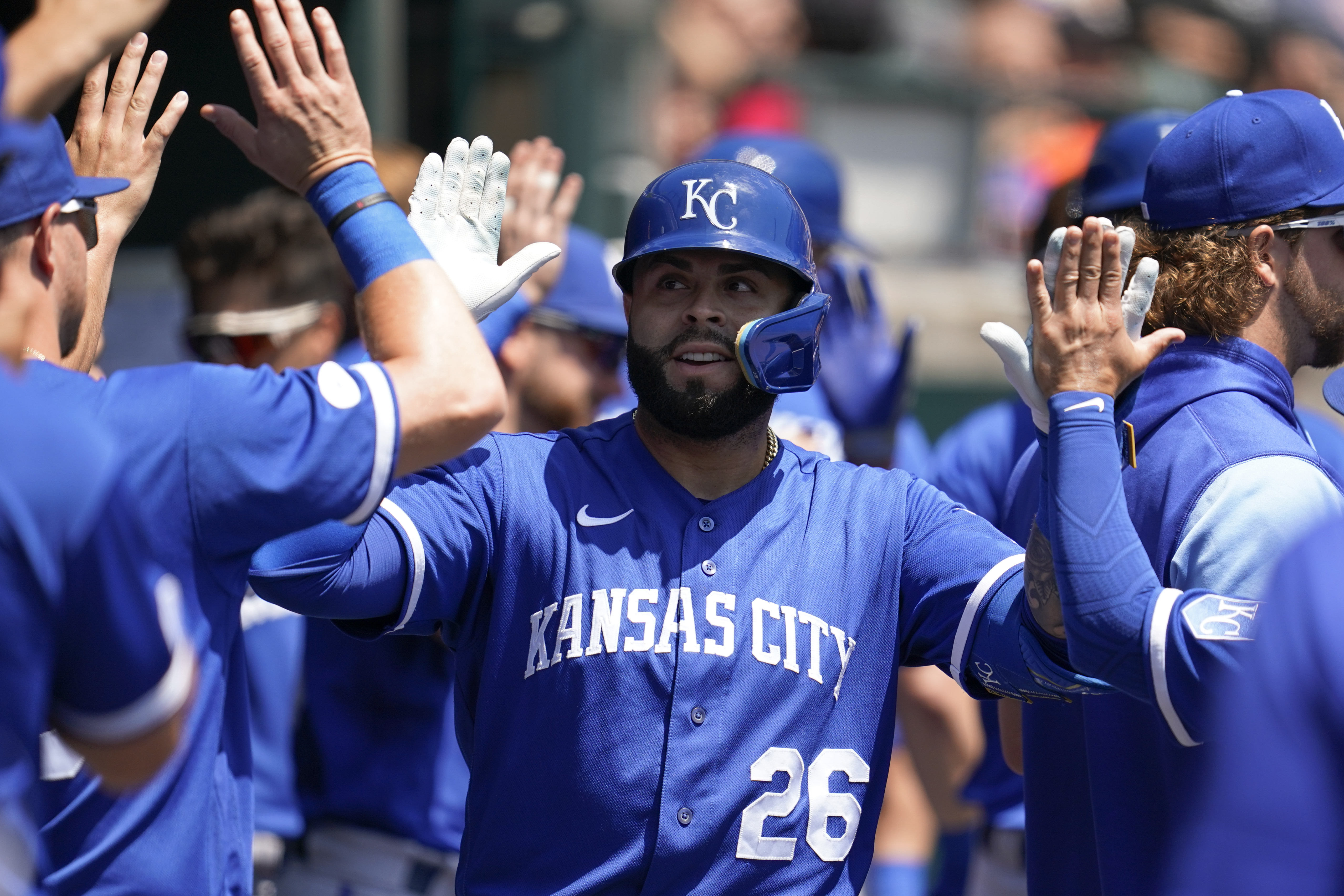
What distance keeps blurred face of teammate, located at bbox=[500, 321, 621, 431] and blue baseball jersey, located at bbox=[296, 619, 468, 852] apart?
2.91 ft

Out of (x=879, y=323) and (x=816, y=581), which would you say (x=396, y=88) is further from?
(x=816, y=581)

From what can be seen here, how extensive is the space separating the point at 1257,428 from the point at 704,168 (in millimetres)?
1070

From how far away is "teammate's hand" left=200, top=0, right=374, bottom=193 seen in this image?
2.03 m

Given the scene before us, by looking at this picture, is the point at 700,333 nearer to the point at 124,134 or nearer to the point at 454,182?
the point at 454,182

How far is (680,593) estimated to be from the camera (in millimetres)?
2285

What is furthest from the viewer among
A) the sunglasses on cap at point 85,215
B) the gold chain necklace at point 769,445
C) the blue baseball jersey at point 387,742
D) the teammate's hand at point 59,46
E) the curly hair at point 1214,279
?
the blue baseball jersey at point 387,742

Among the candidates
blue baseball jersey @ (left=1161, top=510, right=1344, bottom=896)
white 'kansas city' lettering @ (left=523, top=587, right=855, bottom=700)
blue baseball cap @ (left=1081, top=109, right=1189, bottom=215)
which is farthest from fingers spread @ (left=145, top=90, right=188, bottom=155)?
blue baseball cap @ (left=1081, top=109, right=1189, bottom=215)

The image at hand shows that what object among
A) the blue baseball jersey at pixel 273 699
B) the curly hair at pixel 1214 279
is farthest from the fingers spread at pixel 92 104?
the curly hair at pixel 1214 279

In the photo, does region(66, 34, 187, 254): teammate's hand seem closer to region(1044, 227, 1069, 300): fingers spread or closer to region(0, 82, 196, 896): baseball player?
region(0, 82, 196, 896): baseball player

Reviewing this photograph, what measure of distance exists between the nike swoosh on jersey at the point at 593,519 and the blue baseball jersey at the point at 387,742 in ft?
3.38

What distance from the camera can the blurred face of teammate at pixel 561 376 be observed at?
12.8ft

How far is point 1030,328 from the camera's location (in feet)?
7.10

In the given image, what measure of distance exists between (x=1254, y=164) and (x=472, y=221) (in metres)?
1.32

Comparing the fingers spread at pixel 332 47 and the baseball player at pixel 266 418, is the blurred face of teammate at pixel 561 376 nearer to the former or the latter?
the baseball player at pixel 266 418
